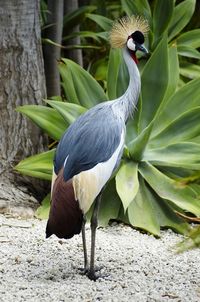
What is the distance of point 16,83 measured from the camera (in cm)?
642

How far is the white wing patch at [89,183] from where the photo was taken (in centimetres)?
475

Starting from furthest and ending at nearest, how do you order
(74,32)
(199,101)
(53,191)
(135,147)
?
(74,32), (199,101), (135,147), (53,191)

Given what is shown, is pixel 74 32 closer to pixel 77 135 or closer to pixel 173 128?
pixel 173 128

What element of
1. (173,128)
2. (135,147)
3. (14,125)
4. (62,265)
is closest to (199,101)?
(173,128)

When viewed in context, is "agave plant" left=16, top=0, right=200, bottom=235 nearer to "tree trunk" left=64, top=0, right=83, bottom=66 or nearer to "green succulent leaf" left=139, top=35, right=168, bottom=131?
"green succulent leaf" left=139, top=35, right=168, bottom=131

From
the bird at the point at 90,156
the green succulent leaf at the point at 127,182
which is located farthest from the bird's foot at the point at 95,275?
the green succulent leaf at the point at 127,182

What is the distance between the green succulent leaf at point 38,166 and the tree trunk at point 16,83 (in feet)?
0.84

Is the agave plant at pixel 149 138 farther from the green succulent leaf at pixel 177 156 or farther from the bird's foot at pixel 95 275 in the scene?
the bird's foot at pixel 95 275

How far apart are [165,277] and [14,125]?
213cm

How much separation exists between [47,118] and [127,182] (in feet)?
3.08

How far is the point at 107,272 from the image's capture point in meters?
5.16

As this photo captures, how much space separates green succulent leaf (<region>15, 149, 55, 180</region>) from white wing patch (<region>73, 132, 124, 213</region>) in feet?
4.48

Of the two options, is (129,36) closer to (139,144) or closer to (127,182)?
(139,144)

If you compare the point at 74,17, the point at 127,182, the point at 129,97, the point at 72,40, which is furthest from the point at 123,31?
the point at 72,40
